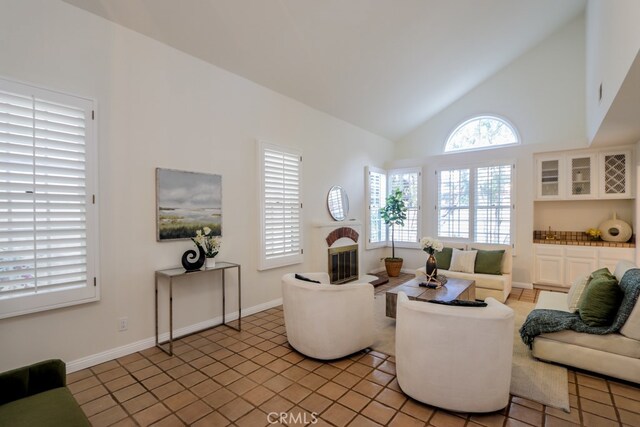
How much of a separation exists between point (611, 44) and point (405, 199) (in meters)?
Result: 4.17

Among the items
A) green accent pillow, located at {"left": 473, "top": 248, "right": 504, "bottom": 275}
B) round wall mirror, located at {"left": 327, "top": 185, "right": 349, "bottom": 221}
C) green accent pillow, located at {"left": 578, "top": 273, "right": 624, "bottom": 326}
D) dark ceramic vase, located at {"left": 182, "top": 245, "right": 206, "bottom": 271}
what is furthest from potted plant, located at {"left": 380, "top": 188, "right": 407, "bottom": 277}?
dark ceramic vase, located at {"left": 182, "top": 245, "right": 206, "bottom": 271}

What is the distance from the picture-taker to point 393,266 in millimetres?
6242

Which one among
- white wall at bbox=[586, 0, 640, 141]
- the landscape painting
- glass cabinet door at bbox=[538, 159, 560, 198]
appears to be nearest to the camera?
white wall at bbox=[586, 0, 640, 141]

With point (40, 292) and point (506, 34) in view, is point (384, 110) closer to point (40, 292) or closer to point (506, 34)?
point (506, 34)

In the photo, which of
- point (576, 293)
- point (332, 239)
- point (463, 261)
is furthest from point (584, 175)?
point (332, 239)

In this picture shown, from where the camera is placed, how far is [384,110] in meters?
5.89

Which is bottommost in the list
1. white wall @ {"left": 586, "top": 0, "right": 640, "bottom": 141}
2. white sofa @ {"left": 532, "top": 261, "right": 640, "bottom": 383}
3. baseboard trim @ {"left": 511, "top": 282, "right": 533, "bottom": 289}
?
baseboard trim @ {"left": 511, "top": 282, "right": 533, "bottom": 289}

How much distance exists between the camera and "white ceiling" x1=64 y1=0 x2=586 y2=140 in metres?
3.11

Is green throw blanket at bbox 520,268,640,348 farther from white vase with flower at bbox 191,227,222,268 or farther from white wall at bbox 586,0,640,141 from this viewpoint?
white vase with flower at bbox 191,227,222,268

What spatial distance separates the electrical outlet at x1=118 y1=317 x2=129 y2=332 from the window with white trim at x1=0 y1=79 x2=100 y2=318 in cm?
35

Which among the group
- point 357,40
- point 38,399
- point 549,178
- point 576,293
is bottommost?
point 38,399

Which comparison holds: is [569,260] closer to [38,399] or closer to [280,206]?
[280,206]

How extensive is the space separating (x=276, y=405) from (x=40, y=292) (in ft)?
6.81

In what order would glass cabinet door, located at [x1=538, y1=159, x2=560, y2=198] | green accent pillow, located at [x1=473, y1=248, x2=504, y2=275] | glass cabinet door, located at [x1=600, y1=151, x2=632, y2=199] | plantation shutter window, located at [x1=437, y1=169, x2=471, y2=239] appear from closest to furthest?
green accent pillow, located at [x1=473, y1=248, x2=504, y2=275] → glass cabinet door, located at [x1=600, y1=151, x2=632, y2=199] → glass cabinet door, located at [x1=538, y1=159, x2=560, y2=198] → plantation shutter window, located at [x1=437, y1=169, x2=471, y2=239]
